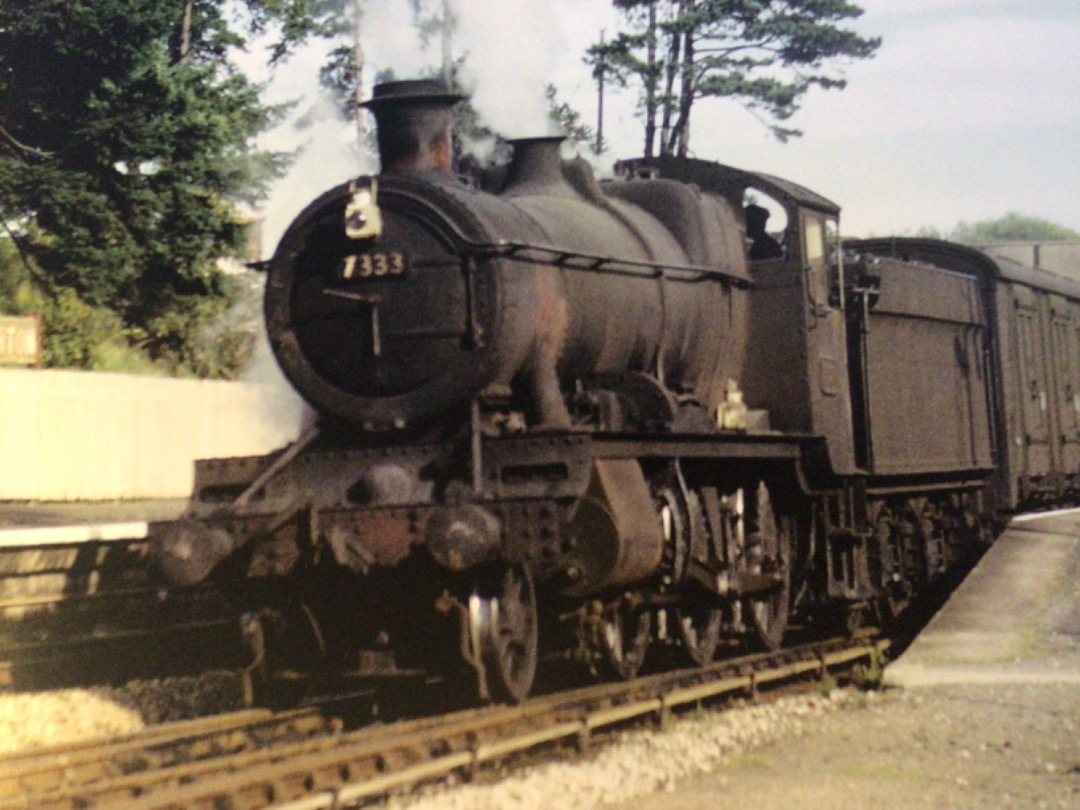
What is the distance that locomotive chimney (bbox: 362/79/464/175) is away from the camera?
30.3 feet

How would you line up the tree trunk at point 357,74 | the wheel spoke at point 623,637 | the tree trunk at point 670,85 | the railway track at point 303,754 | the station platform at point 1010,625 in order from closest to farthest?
the railway track at point 303,754 < the wheel spoke at point 623,637 < the station platform at point 1010,625 < the tree trunk at point 357,74 < the tree trunk at point 670,85

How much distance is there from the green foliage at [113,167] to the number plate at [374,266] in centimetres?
1369

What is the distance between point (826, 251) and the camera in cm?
1185

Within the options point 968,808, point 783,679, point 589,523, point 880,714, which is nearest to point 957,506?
point 783,679

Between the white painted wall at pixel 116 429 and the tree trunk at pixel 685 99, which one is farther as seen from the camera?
the tree trunk at pixel 685 99

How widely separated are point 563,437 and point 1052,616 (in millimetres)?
4736

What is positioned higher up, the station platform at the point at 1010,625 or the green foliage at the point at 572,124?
the green foliage at the point at 572,124

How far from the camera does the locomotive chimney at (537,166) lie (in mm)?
10125

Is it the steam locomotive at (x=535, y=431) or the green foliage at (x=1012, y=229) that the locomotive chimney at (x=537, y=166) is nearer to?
the steam locomotive at (x=535, y=431)

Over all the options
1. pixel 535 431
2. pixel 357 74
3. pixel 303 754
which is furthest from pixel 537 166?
pixel 357 74

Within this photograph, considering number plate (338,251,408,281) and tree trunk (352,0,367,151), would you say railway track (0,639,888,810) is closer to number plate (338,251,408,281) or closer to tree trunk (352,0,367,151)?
number plate (338,251,408,281)

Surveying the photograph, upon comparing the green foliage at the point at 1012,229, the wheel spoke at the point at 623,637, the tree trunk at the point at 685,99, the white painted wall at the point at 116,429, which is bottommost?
the wheel spoke at the point at 623,637

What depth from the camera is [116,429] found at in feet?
74.6

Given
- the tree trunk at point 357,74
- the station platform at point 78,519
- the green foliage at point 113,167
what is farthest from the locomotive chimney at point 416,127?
the tree trunk at point 357,74
